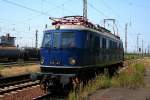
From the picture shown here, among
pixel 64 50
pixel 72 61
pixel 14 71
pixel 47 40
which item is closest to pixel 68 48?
pixel 64 50

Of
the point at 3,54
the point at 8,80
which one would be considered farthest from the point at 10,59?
the point at 8,80

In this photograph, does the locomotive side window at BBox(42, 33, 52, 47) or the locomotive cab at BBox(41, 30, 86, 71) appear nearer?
the locomotive cab at BBox(41, 30, 86, 71)

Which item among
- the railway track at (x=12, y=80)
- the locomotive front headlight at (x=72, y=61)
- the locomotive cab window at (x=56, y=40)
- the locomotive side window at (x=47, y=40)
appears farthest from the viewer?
the railway track at (x=12, y=80)

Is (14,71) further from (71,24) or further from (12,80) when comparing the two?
(71,24)

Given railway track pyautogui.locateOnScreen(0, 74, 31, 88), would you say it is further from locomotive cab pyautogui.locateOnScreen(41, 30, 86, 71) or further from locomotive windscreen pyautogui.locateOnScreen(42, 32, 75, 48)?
locomotive windscreen pyautogui.locateOnScreen(42, 32, 75, 48)

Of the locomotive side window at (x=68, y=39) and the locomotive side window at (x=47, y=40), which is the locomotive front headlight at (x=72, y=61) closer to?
the locomotive side window at (x=68, y=39)

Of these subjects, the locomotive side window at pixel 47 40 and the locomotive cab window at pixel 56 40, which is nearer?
the locomotive cab window at pixel 56 40

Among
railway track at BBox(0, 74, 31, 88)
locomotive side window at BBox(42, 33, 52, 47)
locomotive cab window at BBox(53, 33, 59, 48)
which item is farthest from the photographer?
railway track at BBox(0, 74, 31, 88)

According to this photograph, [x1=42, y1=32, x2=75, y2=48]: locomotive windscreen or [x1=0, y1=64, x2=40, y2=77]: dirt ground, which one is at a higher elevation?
[x1=42, y1=32, x2=75, y2=48]: locomotive windscreen

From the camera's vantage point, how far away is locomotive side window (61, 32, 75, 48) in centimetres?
1535

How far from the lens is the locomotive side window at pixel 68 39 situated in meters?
15.4

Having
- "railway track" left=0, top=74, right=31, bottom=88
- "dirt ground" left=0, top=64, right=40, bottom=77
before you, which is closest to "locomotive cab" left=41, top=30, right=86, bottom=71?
"railway track" left=0, top=74, right=31, bottom=88

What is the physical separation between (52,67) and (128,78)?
410 cm

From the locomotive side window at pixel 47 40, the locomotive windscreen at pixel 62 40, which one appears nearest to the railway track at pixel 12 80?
the locomotive side window at pixel 47 40
